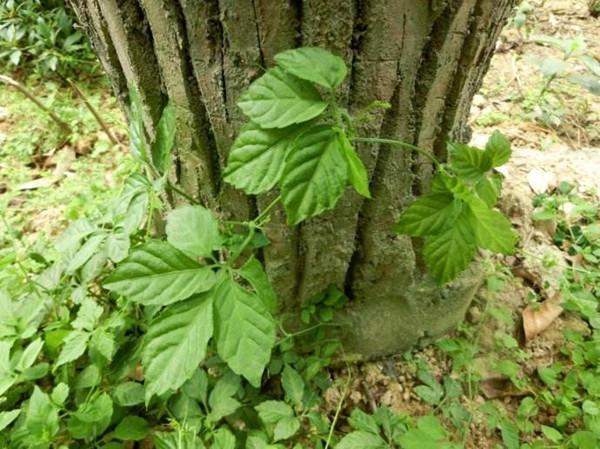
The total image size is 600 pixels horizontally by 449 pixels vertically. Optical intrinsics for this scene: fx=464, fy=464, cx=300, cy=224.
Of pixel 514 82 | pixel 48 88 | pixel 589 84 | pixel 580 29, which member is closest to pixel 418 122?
pixel 589 84

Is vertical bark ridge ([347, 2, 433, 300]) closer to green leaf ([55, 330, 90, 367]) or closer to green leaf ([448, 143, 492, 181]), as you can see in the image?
green leaf ([448, 143, 492, 181])

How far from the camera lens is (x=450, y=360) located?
129 centimetres

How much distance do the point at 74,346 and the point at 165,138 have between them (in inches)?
21.3

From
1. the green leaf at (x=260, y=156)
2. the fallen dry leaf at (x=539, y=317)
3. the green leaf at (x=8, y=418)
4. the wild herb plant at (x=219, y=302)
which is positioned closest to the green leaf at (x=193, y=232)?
the wild herb plant at (x=219, y=302)

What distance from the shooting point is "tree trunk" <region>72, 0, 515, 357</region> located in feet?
2.27

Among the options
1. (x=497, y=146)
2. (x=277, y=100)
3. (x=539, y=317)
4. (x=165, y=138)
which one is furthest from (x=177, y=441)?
(x=539, y=317)

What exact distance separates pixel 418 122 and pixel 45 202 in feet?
4.92

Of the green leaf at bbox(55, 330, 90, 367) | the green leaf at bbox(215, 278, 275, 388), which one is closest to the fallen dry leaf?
the green leaf at bbox(215, 278, 275, 388)

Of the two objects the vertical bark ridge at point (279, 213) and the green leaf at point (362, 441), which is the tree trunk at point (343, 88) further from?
the green leaf at point (362, 441)

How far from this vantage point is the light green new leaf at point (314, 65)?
0.61 meters

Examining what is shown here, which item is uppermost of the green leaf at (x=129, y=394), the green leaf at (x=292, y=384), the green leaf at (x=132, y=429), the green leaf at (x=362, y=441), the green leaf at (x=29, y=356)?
the green leaf at (x=29, y=356)

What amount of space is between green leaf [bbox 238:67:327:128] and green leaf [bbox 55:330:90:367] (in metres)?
0.67

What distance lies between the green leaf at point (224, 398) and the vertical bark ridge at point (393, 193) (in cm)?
36

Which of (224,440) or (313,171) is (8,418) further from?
(313,171)
